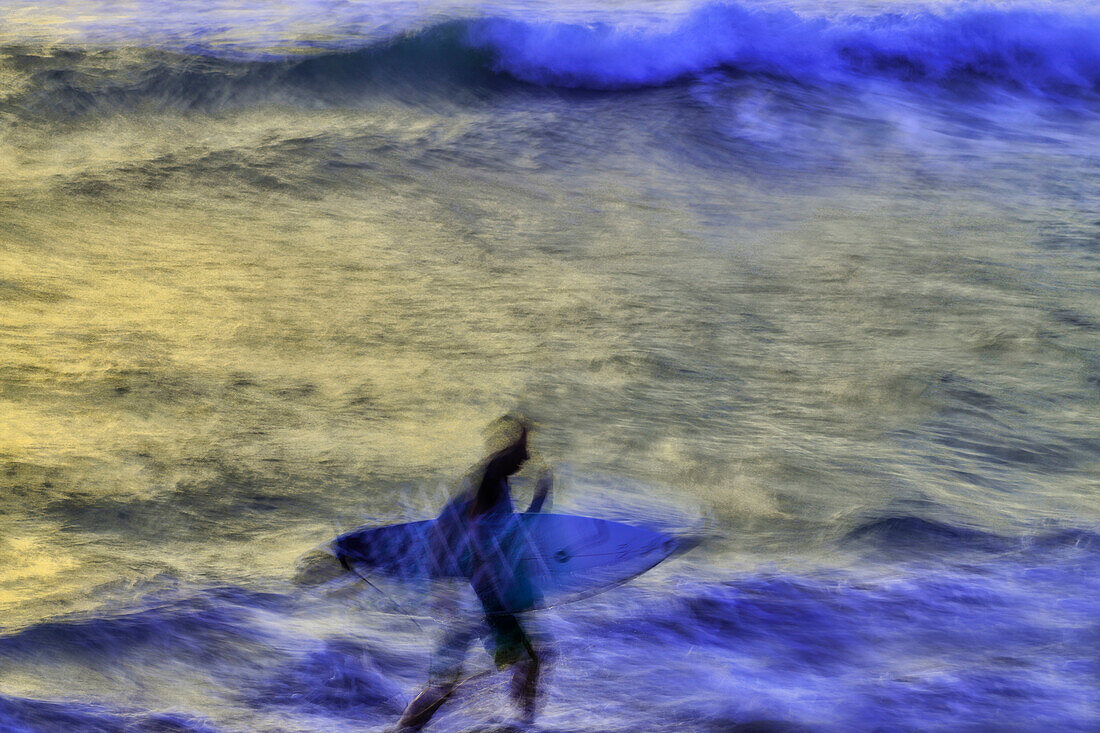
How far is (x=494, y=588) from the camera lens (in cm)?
210

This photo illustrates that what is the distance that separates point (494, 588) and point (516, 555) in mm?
91

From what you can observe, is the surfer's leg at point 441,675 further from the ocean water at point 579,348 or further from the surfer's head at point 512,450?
the surfer's head at point 512,450

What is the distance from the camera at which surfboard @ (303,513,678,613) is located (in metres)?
2.11

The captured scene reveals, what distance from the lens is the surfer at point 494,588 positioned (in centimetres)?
209

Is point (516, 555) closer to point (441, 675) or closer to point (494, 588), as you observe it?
point (494, 588)

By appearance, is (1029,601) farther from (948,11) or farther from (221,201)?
(948,11)

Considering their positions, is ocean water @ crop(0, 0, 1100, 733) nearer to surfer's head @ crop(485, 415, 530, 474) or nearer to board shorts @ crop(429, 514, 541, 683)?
board shorts @ crop(429, 514, 541, 683)

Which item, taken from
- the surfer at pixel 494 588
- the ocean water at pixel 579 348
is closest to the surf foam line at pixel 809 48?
the ocean water at pixel 579 348

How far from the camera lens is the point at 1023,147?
559 centimetres

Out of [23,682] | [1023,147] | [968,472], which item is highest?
[1023,147]

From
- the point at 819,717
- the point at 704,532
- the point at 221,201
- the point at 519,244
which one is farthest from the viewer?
the point at 221,201

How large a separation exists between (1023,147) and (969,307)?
229cm

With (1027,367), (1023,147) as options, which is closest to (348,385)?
(1027,367)

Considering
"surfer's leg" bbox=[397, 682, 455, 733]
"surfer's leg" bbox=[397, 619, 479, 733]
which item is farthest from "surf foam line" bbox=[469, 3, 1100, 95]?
"surfer's leg" bbox=[397, 682, 455, 733]
